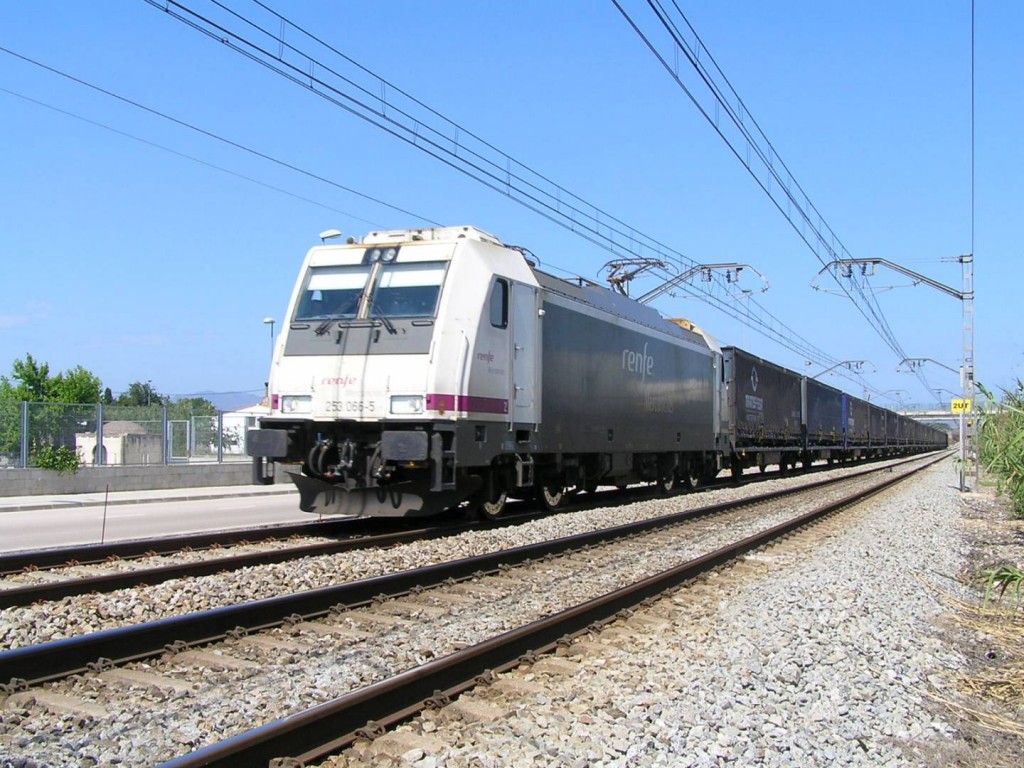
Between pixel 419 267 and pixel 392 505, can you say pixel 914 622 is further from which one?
pixel 419 267

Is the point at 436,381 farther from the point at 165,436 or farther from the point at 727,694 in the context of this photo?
the point at 165,436

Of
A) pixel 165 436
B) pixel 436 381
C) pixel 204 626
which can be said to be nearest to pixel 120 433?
pixel 165 436

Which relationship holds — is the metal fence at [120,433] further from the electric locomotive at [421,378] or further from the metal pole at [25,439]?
the electric locomotive at [421,378]

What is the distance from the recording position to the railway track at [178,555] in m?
7.80

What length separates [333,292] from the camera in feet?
39.7

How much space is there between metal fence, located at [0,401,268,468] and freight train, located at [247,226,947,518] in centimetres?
946

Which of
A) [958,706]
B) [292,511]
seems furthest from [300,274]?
[958,706]

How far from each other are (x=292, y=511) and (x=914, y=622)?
12.5 metres

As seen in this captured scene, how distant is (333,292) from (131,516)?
6.74 metres

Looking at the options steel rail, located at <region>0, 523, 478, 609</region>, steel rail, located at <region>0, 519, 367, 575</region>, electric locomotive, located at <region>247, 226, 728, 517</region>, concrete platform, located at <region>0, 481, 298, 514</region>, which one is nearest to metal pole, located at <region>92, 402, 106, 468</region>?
concrete platform, located at <region>0, 481, 298, 514</region>

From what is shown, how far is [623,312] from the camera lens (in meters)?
16.8

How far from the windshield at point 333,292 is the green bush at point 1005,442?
25.2 feet

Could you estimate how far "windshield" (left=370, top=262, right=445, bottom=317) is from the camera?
11.5 meters

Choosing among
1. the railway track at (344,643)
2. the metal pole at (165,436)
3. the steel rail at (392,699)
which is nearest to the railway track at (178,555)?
the railway track at (344,643)
